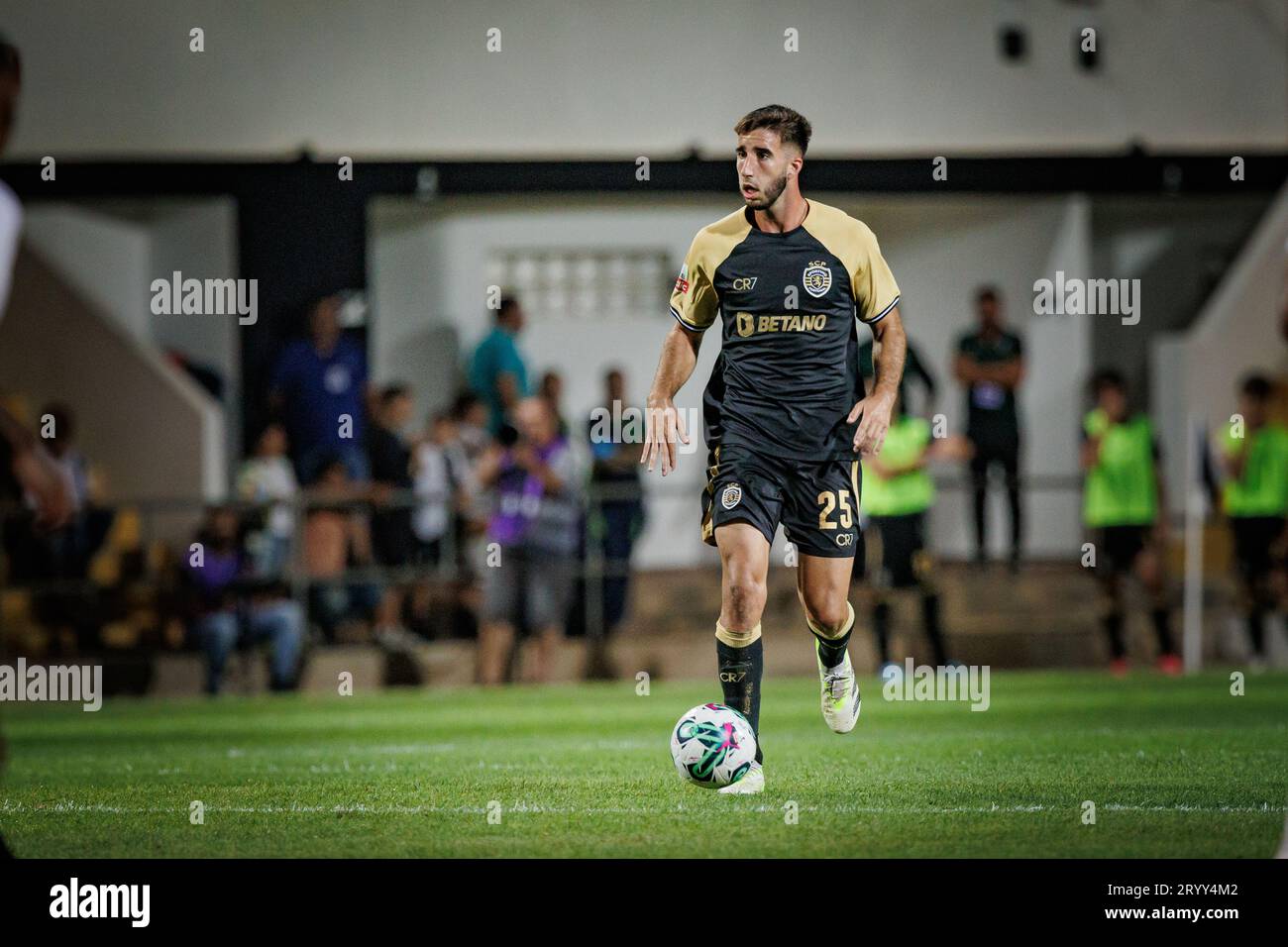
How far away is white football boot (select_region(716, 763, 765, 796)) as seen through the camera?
6863 mm

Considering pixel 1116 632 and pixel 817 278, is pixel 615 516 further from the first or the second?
pixel 817 278

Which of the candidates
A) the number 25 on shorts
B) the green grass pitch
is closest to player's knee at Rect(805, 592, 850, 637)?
the number 25 on shorts

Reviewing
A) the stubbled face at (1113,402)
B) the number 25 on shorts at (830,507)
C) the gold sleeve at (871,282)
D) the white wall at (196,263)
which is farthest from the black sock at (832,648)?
the white wall at (196,263)

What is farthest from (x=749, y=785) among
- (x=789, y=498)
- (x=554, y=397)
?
(x=554, y=397)

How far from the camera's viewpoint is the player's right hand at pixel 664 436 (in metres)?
6.79

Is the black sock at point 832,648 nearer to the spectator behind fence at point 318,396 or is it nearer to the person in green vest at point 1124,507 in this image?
the person in green vest at point 1124,507

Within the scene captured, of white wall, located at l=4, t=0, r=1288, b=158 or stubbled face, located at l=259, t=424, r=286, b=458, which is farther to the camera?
stubbled face, located at l=259, t=424, r=286, b=458

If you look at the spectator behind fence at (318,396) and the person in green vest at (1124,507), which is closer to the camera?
the person in green vest at (1124,507)

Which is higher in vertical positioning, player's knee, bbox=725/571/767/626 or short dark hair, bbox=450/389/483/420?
short dark hair, bbox=450/389/483/420

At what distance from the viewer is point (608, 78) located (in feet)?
43.9

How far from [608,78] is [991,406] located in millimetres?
4398

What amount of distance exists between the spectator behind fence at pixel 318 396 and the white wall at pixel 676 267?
405 centimetres

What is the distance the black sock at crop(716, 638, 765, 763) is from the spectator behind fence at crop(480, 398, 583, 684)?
700cm

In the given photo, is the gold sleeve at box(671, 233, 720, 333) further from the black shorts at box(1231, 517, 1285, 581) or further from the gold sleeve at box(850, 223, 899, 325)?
the black shorts at box(1231, 517, 1285, 581)
